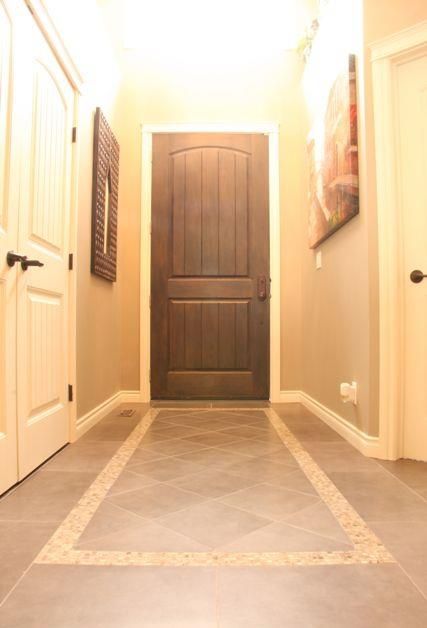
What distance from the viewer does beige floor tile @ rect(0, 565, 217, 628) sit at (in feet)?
3.11

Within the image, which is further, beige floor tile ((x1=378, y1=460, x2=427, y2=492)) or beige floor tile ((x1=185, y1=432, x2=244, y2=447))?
beige floor tile ((x1=185, y1=432, x2=244, y2=447))

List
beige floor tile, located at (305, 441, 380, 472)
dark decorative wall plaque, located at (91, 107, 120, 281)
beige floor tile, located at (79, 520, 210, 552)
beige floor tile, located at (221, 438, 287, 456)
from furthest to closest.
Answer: dark decorative wall plaque, located at (91, 107, 120, 281), beige floor tile, located at (221, 438, 287, 456), beige floor tile, located at (305, 441, 380, 472), beige floor tile, located at (79, 520, 210, 552)

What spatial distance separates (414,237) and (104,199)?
2080 millimetres

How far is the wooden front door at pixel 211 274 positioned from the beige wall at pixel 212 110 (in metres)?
0.17

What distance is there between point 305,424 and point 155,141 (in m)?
2.72

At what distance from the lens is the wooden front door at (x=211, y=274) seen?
12.7ft

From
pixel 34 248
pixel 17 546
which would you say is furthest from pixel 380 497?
pixel 34 248

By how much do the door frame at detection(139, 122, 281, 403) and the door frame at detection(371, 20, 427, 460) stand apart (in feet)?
5.61

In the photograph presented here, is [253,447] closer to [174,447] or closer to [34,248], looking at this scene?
[174,447]

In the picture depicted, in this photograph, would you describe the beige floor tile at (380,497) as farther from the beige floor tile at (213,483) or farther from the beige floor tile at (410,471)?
the beige floor tile at (213,483)

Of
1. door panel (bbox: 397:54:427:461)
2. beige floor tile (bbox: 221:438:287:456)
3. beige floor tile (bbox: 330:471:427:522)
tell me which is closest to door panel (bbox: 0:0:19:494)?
beige floor tile (bbox: 221:438:287:456)

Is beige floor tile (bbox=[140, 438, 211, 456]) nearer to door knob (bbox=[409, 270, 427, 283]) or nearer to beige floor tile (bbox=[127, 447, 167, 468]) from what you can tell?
beige floor tile (bbox=[127, 447, 167, 468])

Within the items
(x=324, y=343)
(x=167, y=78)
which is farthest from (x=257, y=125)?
(x=324, y=343)

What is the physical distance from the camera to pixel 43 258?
211 centimetres
